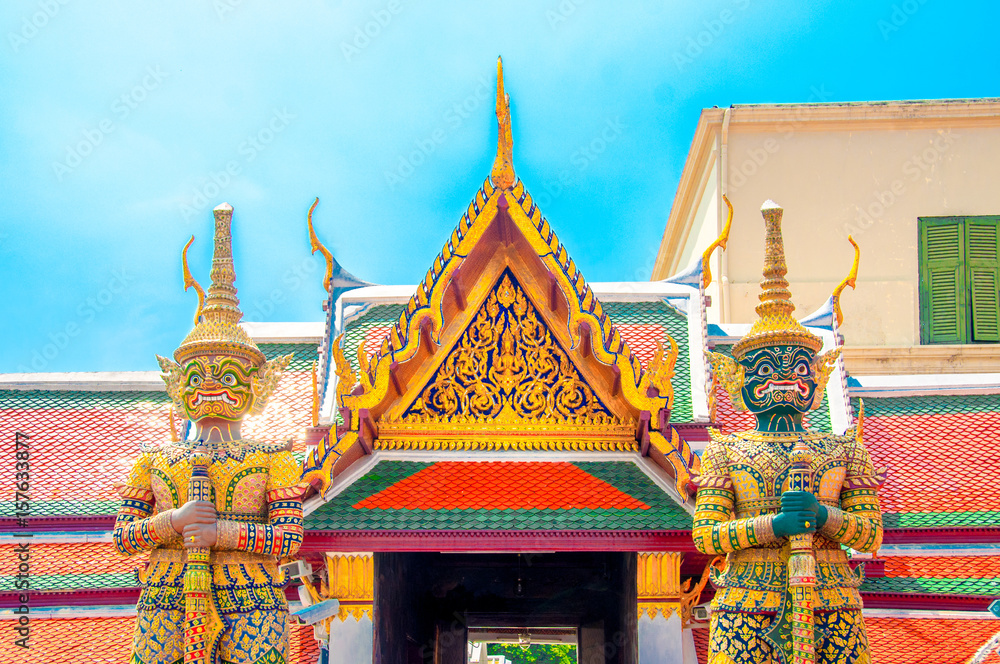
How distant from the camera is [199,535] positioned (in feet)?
18.6

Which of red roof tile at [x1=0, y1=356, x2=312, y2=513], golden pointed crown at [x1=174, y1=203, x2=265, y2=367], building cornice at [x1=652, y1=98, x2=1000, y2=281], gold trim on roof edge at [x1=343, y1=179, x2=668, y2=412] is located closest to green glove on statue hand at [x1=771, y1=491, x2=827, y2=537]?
gold trim on roof edge at [x1=343, y1=179, x2=668, y2=412]

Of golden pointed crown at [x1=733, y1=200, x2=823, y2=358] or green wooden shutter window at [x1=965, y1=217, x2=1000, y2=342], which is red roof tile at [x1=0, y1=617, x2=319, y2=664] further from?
green wooden shutter window at [x1=965, y1=217, x2=1000, y2=342]

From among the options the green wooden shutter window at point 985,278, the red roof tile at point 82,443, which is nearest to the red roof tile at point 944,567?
the red roof tile at point 82,443

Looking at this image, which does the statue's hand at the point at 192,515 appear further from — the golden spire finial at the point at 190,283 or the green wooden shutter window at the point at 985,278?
the green wooden shutter window at the point at 985,278

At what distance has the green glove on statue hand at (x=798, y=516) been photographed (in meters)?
5.49

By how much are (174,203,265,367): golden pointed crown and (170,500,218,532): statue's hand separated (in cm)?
107

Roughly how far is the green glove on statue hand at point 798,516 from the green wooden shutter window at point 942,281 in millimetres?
10857

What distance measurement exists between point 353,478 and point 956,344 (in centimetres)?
1128

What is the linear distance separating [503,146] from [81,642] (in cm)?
509

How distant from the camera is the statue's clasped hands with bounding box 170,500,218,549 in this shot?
5.67 metres

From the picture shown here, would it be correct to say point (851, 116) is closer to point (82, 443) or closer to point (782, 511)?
point (782, 511)

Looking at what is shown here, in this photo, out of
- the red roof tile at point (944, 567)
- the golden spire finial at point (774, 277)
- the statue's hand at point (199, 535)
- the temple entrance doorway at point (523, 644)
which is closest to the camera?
the statue's hand at point (199, 535)

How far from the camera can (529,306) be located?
25.4ft

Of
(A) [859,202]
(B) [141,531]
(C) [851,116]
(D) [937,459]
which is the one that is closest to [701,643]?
(D) [937,459]
